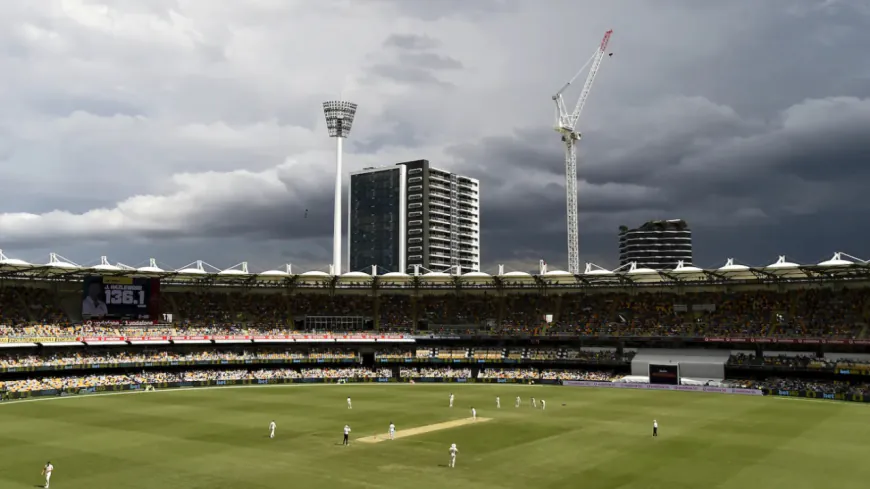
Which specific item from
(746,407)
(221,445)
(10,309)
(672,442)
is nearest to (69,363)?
(10,309)

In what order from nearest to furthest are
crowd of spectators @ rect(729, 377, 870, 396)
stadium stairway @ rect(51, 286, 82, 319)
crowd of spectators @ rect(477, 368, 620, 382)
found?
crowd of spectators @ rect(729, 377, 870, 396), stadium stairway @ rect(51, 286, 82, 319), crowd of spectators @ rect(477, 368, 620, 382)

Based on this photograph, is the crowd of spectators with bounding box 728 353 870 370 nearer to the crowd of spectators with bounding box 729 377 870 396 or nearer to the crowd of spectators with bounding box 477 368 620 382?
the crowd of spectators with bounding box 729 377 870 396

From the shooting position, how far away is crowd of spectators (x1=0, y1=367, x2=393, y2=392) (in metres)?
67.1

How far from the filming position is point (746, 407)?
Answer: 58219 mm

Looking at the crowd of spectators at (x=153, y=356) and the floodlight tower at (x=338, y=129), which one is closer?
the crowd of spectators at (x=153, y=356)

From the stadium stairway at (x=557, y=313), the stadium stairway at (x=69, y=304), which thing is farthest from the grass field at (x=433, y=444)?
the stadium stairway at (x=557, y=313)

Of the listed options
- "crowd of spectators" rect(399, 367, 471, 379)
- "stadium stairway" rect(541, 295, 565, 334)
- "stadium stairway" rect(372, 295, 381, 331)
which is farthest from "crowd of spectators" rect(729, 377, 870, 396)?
"stadium stairway" rect(372, 295, 381, 331)

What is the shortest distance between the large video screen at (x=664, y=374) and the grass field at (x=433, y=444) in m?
12.2

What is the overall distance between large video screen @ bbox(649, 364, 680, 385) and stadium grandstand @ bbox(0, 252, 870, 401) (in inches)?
7.0

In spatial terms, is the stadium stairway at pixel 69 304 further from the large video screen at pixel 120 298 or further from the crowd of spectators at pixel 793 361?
the crowd of spectators at pixel 793 361

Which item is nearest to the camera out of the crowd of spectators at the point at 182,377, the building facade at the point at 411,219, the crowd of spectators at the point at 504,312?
the crowd of spectators at the point at 182,377

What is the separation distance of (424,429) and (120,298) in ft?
169

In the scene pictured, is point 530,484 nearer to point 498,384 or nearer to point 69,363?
point 498,384

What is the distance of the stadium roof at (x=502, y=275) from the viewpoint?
7169cm
